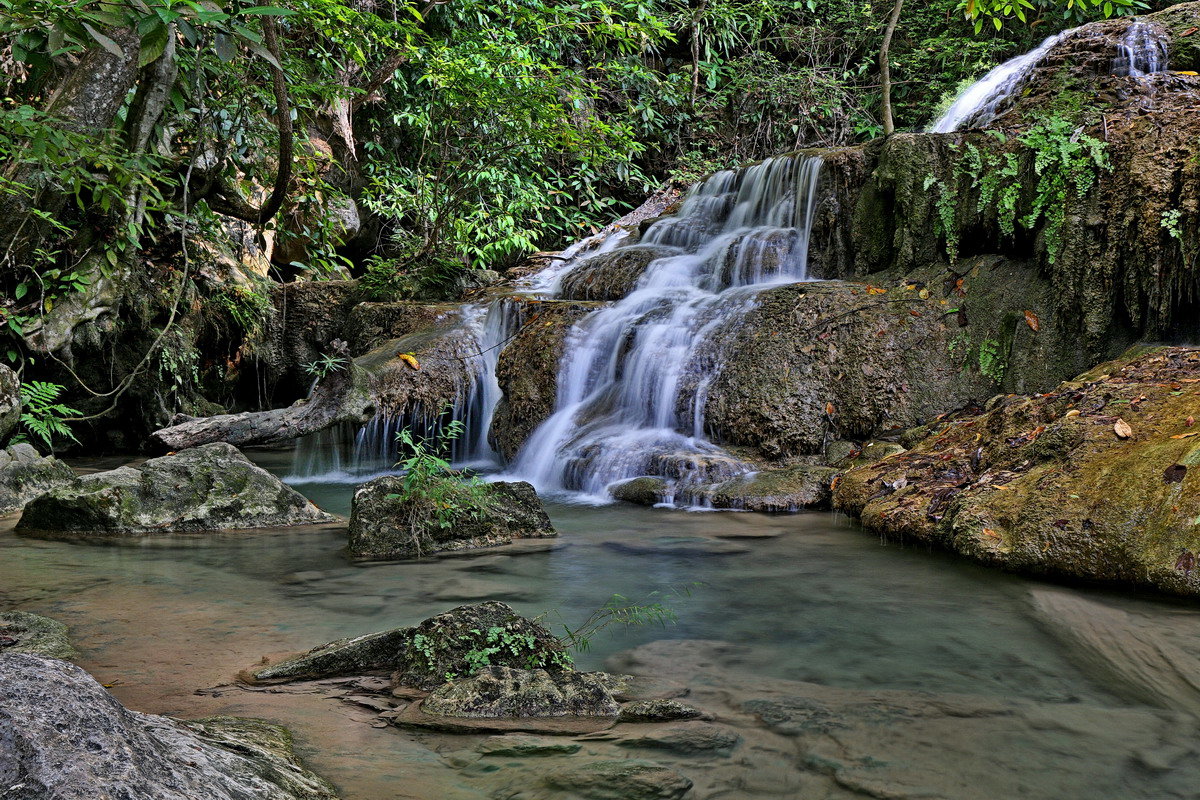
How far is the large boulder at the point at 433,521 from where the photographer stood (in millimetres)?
5027

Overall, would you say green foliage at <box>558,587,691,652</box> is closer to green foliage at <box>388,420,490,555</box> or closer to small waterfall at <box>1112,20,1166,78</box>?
green foliage at <box>388,420,490,555</box>

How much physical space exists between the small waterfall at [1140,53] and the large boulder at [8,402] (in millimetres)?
11613

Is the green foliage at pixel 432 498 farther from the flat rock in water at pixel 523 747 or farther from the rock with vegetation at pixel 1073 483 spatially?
the flat rock in water at pixel 523 747

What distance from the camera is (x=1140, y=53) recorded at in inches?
375

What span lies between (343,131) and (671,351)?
769 cm

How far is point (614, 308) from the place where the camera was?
9375mm

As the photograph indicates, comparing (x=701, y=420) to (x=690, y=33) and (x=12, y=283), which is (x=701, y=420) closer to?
A: (x=12, y=283)

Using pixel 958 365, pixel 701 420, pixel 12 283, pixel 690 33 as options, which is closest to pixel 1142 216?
pixel 958 365

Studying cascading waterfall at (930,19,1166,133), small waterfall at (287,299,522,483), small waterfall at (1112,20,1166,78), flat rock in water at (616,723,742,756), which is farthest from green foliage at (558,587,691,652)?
small waterfall at (1112,20,1166,78)

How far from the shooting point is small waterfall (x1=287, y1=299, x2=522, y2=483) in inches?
363

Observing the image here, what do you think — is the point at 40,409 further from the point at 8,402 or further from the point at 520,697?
the point at 520,697

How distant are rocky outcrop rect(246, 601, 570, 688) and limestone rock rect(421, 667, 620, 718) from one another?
0.15m

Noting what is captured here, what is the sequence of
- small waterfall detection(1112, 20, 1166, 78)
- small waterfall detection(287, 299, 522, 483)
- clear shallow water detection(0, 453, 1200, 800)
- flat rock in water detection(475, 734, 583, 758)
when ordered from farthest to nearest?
1. small waterfall detection(1112, 20, 1166, 78)
2. small waterfall detection(287, 299, 522, 483)
3. clear shallow water detection(0, 453, 1200, 800)
4. flat rock in water detection(475, 734, 583, 758)

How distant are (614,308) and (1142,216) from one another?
5.02m
